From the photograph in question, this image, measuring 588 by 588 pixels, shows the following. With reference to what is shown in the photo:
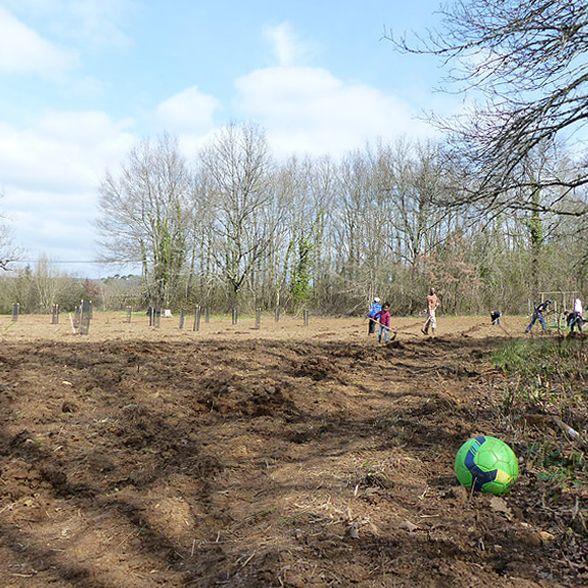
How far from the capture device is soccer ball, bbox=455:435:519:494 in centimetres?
367

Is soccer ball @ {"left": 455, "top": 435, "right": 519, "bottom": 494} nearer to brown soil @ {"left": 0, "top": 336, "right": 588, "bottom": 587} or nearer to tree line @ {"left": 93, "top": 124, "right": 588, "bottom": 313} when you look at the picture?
brown soil @ {"left": 0, "top": 336, "right": 588, "bottom": 587}

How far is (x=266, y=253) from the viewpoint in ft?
147

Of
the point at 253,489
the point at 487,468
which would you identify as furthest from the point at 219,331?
the point at 487,468

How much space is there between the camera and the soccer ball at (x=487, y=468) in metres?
3.67

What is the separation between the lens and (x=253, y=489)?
4.16 m

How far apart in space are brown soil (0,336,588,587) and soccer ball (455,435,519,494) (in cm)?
12

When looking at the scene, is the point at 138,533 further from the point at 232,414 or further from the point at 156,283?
the point at 156,283

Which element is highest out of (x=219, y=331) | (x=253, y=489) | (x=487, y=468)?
(x=219, y=331)

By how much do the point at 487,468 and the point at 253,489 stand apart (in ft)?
5.67

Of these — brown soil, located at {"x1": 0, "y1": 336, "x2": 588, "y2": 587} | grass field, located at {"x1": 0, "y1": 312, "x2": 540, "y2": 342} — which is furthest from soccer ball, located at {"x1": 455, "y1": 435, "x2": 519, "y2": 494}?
grass field, located at {"x1": 0, "y1": 312, "x2": 540, "y2": 342}

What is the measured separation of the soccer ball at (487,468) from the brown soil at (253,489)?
0.12 meters

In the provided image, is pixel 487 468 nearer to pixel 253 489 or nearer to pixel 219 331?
pixel 253 489

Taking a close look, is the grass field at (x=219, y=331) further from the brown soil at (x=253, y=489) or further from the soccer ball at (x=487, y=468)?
the soccer ball at (x=487, y=468)

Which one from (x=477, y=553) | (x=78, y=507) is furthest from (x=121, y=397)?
(x=477, y=553)
